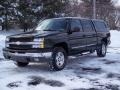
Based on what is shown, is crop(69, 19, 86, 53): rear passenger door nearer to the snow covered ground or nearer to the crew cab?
the crew cab

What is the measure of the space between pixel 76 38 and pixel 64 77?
2.39 m

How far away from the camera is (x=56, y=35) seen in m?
9.28

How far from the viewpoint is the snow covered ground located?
24.0 ft

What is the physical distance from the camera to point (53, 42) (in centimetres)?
907

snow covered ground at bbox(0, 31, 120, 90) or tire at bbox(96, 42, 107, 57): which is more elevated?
tire at bbox(96, 42, 107, 57)

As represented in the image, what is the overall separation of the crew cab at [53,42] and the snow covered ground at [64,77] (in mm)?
A: 428

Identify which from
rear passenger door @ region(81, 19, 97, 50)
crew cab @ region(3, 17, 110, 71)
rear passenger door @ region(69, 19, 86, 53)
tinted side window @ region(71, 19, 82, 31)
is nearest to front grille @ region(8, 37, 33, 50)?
crew cab @ region(3, 17, 110, 71)

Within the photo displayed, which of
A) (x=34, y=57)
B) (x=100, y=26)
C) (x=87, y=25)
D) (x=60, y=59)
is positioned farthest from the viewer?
(x=100, y=26)

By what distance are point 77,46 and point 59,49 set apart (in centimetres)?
128

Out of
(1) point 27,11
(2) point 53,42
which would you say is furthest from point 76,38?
(1) point 27,11

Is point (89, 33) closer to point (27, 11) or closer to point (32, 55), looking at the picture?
point (32, 55)

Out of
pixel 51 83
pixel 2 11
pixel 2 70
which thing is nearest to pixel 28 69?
pixel 2 70

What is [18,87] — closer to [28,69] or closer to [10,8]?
[28,69]

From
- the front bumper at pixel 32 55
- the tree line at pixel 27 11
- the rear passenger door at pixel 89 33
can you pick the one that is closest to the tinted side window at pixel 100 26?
the rear passenger door at pixel 89 33
